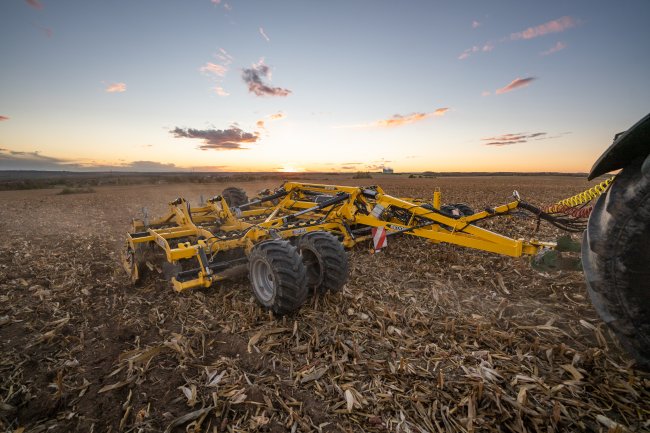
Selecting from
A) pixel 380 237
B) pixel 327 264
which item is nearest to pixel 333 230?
pixel 380 237

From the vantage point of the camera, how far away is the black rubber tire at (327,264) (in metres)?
4.34

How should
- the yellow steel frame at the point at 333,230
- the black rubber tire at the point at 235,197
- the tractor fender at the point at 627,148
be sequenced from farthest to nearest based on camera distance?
1. the black rubber tire at the point at 235,197
2. the yellow steel frame at the point at 333,230
3. the tractor fender at the point at 627,148

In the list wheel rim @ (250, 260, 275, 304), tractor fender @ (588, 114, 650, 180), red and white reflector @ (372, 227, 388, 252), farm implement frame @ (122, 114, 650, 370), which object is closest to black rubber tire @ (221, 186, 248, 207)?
farm implement frame @ (122, 114, 650, 370)

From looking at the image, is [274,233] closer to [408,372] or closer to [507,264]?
[408,372]

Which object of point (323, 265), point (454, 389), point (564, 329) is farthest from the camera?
point (323, 265)

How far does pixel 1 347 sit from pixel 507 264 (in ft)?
25.9

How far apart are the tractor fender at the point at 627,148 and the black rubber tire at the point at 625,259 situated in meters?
0.07

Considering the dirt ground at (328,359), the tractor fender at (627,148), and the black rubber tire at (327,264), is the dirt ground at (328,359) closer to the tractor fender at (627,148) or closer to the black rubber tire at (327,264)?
the black rubber tire at (327,264)

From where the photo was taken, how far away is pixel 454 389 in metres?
2.76

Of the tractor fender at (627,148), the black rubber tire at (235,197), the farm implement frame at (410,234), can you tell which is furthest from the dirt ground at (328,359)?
the black rubber tire at (235,197)

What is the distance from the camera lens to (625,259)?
2322 mm

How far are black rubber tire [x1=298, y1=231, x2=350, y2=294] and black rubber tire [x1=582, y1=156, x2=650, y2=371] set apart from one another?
2.70m

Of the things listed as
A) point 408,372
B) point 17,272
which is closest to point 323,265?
point 408,372

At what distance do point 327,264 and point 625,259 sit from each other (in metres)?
3.06
